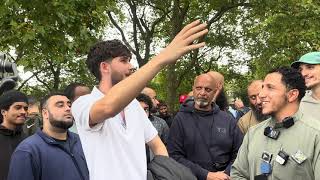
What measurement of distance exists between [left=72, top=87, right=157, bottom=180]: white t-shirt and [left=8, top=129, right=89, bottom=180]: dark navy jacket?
1290mm

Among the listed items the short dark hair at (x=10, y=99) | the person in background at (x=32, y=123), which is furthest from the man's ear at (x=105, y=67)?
the person in background at (x=32, y=123)

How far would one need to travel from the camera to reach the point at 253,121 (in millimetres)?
6039

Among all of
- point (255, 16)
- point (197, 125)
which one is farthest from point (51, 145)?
point (255, 16)

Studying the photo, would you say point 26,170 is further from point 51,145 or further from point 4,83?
point 4,83

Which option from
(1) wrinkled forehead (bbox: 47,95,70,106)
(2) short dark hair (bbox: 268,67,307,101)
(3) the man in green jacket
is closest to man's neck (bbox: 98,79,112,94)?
(2) short dark hair (bbox: 268,67,307,101)

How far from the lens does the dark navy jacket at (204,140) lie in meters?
4.95

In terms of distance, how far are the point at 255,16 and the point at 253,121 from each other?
56.6ft

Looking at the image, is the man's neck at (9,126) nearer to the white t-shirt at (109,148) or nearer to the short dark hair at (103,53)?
the short dark hair at (103,53)

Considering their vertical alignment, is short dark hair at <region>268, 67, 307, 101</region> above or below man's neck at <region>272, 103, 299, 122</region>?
above

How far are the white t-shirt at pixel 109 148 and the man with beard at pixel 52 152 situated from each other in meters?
1.30

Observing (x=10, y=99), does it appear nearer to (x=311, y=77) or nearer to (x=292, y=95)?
(x=311, y=77)

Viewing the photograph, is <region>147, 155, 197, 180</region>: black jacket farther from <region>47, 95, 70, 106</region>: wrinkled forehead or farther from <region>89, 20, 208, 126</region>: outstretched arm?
<region>47, 95, 70, 106</region>: wrinkled forehead

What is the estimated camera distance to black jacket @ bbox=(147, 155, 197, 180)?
2914mm

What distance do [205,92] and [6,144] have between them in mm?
2071
